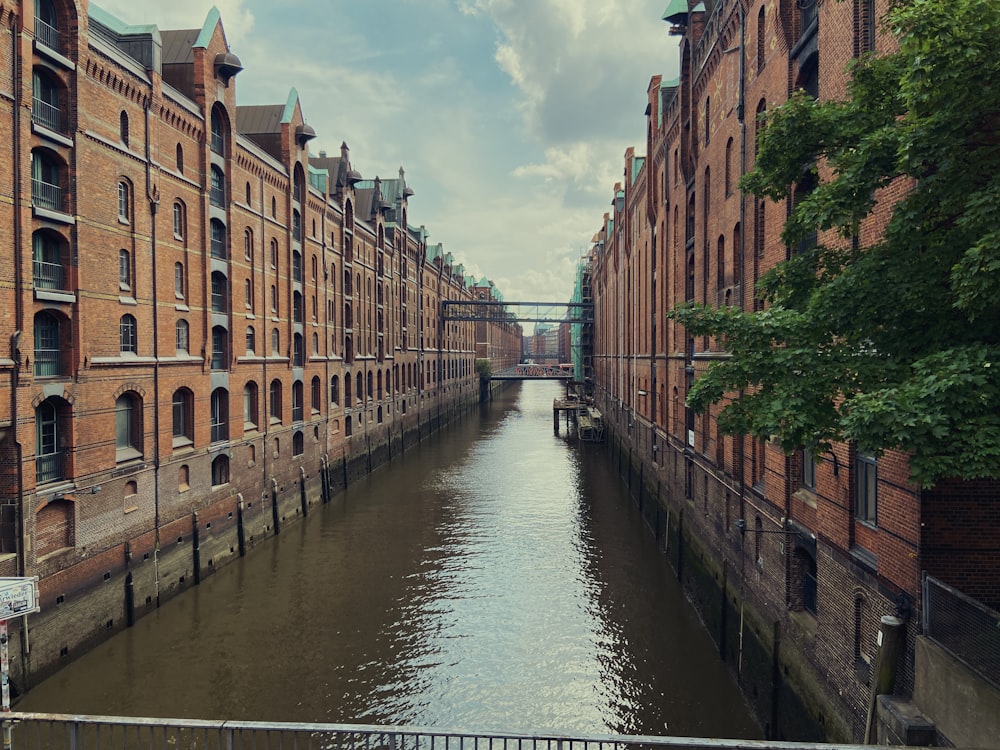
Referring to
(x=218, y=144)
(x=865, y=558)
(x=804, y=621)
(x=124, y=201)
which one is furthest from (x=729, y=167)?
(x=218, y=144)

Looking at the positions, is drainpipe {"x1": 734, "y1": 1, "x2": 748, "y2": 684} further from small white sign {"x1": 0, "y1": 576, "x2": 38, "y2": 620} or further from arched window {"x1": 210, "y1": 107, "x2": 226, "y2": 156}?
arched window {"x1": 210, "y1": 107, "x2": 226, "y2": 156}

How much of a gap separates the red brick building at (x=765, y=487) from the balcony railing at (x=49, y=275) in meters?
15.8

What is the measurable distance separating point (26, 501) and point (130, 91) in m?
10.9

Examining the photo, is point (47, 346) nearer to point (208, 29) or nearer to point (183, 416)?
point (183, 416)

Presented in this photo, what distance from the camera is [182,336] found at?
19453 millimetres

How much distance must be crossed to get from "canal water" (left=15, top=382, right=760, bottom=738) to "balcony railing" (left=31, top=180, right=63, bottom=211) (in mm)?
10111

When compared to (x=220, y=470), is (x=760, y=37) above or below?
above

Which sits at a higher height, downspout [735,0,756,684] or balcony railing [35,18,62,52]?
balcony railing [35,18,62,52]

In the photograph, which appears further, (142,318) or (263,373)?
(263,373)

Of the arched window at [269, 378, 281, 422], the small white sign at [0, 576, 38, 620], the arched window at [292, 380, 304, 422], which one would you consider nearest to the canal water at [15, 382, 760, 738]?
the arched window at [269, 378, 281, 422]

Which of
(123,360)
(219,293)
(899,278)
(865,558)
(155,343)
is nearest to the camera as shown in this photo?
(899,278)

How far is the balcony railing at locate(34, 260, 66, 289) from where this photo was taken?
13.9 m

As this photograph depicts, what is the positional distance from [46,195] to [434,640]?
13.7 metres

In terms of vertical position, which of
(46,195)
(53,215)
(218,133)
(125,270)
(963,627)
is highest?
(218,133)
